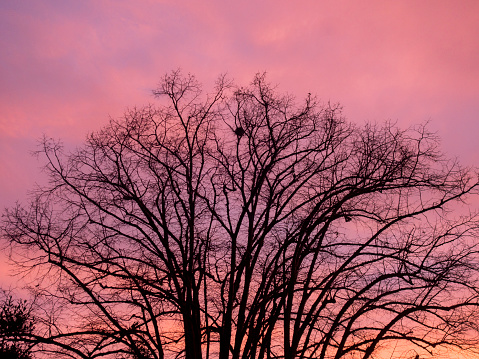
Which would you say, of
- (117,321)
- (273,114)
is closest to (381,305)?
(273,114)

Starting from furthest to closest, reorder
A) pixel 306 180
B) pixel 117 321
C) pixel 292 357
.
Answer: pixel 306 180 → pixel 117 321 → pixel 292 357

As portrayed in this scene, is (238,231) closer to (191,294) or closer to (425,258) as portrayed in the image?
(191,294)

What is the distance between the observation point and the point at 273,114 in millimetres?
15547

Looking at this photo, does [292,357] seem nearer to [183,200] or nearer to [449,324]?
[449,324]

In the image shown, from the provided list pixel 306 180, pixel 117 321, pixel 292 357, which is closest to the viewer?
pixel 292 357

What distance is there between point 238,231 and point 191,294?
2180 millimetres

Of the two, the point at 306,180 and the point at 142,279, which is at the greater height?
the point at 306,180

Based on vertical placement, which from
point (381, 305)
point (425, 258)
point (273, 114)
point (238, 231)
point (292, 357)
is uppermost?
point (273, 114)

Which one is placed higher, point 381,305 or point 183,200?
point 183,200

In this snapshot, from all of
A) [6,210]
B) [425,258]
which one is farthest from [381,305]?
[6,210]

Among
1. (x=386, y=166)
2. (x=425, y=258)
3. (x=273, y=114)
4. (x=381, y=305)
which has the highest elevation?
(x=273, y=114)

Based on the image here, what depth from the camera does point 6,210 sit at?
1457cm

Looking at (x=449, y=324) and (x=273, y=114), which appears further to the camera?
(x=273, y=114)

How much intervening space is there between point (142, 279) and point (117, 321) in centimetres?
149
